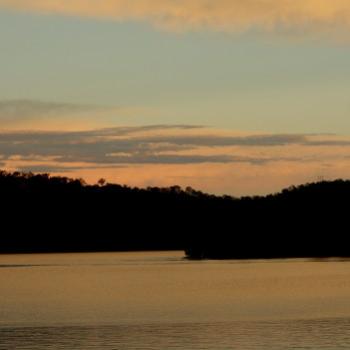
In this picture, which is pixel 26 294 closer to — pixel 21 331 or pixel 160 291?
pixel 160 291

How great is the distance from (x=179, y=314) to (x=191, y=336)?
23544mm

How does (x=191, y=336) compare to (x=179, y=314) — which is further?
(x=179, y=314)

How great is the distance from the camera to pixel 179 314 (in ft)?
338

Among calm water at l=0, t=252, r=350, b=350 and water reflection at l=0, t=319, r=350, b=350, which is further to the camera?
calm water at l=0, t=252, r=350, b=350

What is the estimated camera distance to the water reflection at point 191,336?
240 feet

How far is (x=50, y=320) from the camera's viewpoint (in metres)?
96.6

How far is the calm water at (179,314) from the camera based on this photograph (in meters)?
75.9

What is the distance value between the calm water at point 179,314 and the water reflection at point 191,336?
0.06m

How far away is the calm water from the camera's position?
7594 centimetres

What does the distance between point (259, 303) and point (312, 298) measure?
10467mm

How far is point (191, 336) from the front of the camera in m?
79.4

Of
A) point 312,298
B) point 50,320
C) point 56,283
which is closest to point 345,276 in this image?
point 56,283

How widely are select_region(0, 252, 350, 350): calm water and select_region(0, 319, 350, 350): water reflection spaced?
61mm

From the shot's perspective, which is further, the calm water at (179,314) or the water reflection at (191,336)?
the calm water at (179,314)
